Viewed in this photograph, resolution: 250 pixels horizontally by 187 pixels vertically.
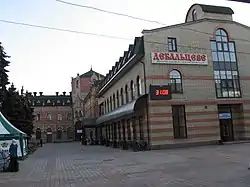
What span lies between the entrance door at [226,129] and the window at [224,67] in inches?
101

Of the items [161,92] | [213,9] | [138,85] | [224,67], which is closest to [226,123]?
[224,67]

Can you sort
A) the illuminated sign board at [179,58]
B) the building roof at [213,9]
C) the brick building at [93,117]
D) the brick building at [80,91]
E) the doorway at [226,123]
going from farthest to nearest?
the brick building at [80,91] → the brick building at [93,117] → the building roof at [213,9] → the doorway at [226,123] → the illuminated sign board at [179,58]

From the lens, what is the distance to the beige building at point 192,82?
28.5 m

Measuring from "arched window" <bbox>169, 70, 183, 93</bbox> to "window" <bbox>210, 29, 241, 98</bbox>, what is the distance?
3992 millimetres

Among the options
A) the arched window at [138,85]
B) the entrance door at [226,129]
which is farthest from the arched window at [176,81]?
the entrance door at [226,129]

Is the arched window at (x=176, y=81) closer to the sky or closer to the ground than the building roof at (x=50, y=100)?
closer to the ground

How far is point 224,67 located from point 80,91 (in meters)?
59.8

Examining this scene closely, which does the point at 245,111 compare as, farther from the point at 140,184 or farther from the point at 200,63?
the point at 140,184

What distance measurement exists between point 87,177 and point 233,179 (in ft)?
18.6

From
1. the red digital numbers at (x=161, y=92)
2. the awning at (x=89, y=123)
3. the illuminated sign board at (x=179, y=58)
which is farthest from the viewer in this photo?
the awning at (x=89, y=123)

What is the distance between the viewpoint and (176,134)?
28.7 m

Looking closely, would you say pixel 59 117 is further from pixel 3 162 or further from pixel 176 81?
pixel 3 162

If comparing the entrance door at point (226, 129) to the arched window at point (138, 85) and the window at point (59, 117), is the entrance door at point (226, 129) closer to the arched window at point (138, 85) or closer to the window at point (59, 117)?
the arched window at point (138, 85)

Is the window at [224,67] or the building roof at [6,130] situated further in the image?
the window at [224,67]
